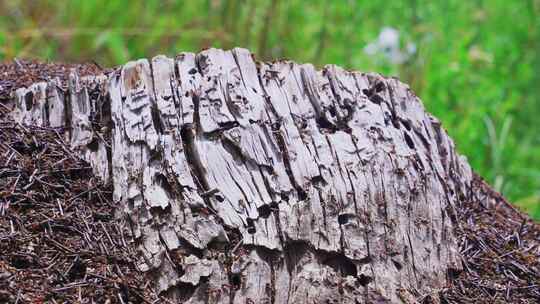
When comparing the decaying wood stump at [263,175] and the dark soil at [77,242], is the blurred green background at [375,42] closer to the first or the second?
the dark soil at [77,242]

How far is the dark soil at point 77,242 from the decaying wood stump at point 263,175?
67 mm

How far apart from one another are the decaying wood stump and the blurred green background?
8.32 ft

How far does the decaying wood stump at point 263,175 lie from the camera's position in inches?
93.7

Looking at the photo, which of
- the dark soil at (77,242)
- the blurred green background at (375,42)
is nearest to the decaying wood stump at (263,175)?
the dark soil at (77,242)

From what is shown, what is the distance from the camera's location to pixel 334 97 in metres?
2.81

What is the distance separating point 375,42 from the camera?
5.72m

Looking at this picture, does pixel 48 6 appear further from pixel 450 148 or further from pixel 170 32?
pixel 450 148

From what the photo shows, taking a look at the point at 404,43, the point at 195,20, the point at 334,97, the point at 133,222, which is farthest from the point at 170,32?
the point at 133,222

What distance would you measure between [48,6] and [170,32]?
140cm

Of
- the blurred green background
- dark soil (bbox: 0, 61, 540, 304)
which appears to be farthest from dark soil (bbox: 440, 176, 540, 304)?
the blurred green background

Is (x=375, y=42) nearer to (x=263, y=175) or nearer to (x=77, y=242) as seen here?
(x=263, y=175)

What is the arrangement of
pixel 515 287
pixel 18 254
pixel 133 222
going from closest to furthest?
pixel 18 254 → pixel 133 222 → pixel 515 287

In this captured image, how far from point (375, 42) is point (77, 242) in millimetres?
3863

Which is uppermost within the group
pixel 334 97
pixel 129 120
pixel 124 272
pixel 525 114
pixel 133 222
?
pixel 525 114
